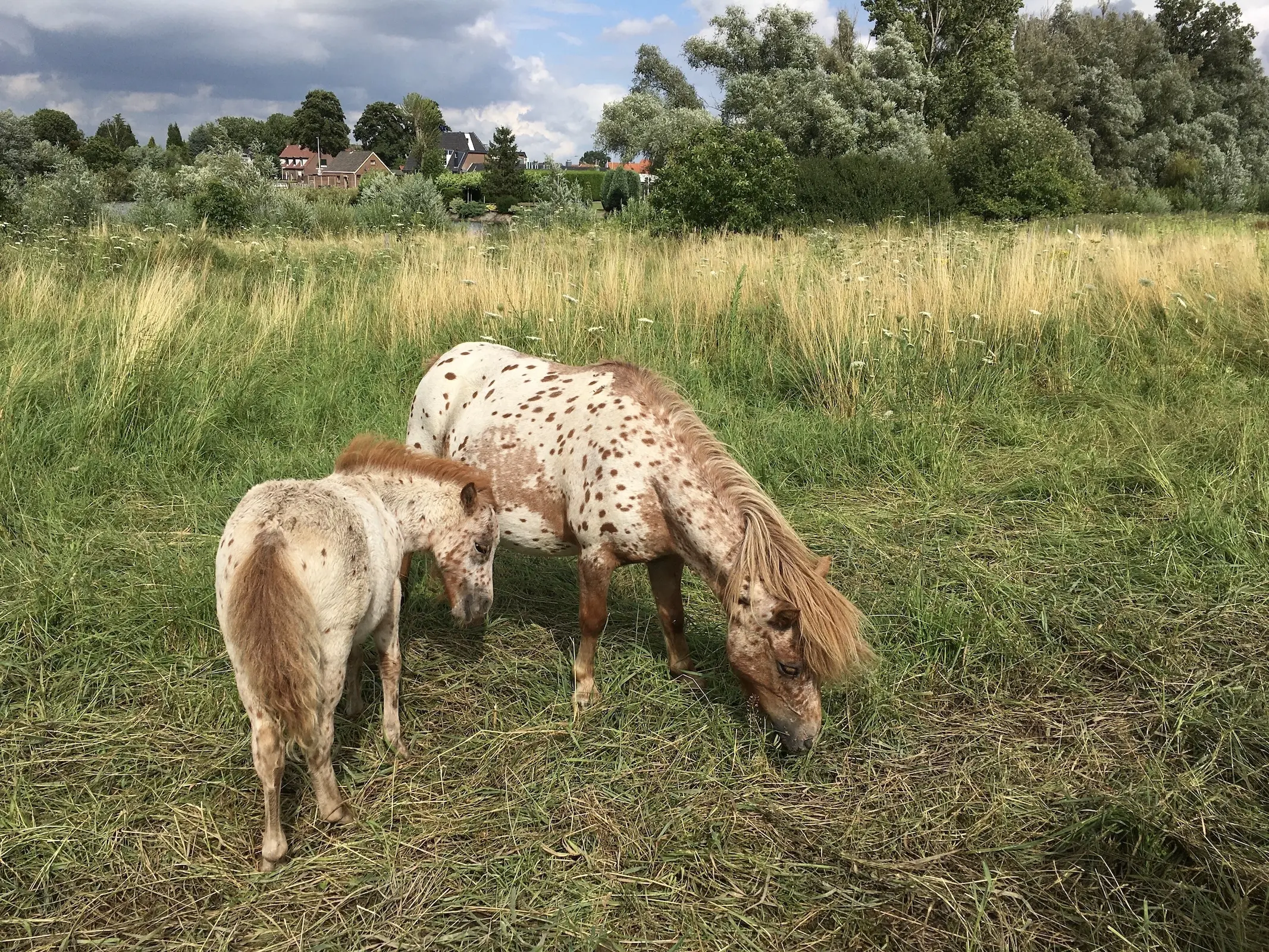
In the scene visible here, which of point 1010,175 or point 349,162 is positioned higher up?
point 349,162

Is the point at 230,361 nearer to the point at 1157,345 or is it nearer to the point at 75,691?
the point at 75,691

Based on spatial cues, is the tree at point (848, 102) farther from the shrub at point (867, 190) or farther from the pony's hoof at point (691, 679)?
the pony's hoof at point (691, 679)

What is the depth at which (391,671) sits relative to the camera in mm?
2975

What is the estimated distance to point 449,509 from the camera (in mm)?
3279

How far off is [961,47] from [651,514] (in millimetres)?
37325

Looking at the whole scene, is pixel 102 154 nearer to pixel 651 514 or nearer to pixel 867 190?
pixel 867 190

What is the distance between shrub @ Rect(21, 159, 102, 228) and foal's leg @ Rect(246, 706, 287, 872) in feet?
47.7

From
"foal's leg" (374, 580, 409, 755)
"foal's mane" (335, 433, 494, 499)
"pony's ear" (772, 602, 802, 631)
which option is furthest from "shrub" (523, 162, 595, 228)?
"pony's ear" (772, 602, 802, 631)

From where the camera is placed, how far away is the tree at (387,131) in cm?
9300

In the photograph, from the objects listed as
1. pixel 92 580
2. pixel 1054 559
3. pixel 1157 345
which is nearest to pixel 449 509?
pixel 92 580

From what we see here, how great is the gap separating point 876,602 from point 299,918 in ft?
9.01

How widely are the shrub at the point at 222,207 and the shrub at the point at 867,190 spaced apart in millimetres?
12294

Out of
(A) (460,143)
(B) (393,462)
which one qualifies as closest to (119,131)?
(A) (460,143)

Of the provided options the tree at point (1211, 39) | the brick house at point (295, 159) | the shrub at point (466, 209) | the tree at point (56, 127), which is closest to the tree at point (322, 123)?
the brick house at point (295, 159)
